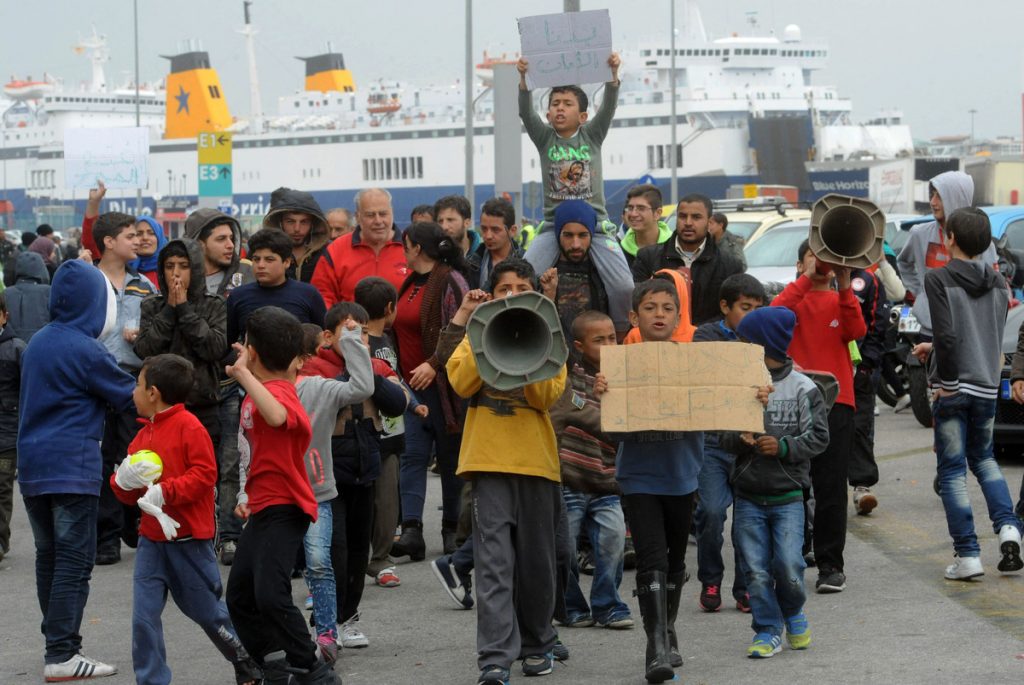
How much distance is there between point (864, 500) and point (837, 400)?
2313 millimetres

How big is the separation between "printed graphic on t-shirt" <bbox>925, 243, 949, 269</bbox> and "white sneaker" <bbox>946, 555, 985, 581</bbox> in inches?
86.6

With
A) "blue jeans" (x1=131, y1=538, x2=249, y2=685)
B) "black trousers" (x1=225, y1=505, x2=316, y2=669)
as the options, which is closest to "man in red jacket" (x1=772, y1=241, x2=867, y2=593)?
"black trousers" (x1=225, y1=505, x2=316, y2=669)

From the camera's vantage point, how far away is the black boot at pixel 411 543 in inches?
353

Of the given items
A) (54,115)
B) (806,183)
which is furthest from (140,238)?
(54,115)

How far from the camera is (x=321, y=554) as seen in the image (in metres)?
6.31

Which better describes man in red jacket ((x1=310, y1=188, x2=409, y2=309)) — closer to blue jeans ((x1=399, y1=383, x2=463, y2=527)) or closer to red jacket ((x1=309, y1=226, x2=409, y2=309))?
red jacket ((x1=309, y1=226, x2=409, y2=309))

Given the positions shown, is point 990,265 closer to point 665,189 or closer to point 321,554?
point 321,554

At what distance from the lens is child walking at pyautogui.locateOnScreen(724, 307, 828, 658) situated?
253 inches

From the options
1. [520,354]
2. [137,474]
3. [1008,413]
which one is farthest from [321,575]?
[1008,413]

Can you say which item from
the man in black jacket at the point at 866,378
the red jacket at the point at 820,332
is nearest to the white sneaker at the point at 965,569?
the red jacket at the point at 820,332

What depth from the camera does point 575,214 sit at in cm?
759

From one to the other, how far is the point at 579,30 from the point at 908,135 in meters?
75.1

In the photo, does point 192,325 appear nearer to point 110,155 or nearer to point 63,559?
point 63,559

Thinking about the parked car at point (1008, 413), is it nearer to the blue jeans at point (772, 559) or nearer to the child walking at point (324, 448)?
the blue jeans at point (772, 559)
